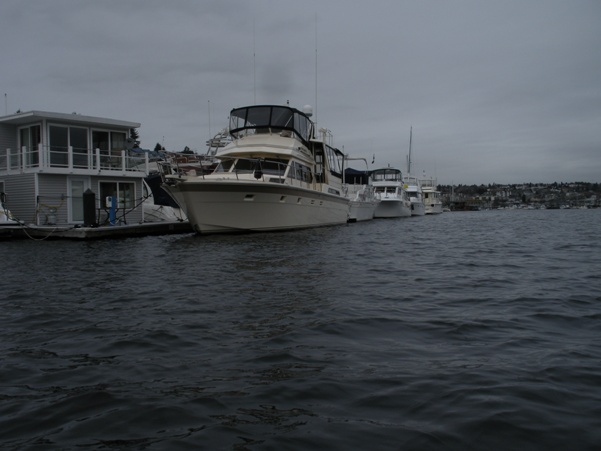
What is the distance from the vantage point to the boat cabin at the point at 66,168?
2164cm

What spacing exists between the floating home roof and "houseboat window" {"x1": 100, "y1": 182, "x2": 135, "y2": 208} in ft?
8.80

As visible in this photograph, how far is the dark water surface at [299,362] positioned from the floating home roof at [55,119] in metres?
14.2

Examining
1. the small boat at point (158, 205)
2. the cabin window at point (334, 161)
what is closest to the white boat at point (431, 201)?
the cabin window at point (334, 161)

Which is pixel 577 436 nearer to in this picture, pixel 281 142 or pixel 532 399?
pixel 532 399

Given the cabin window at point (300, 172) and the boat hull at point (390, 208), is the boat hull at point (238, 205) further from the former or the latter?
the boat hull at point (390, 208)

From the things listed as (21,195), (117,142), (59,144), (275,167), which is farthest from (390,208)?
(21,195)

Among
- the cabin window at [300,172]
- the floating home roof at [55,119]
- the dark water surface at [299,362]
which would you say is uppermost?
the floating home roof at [55,119]

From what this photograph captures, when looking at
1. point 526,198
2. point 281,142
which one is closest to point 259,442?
point 281,142

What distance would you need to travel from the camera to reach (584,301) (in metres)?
7.52

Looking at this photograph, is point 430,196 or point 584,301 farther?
point 430,196

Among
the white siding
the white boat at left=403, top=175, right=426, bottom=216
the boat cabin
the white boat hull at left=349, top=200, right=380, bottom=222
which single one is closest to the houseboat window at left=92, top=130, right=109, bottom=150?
the boat cabin

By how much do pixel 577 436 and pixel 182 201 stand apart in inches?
671

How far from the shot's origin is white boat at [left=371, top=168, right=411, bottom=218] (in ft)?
147

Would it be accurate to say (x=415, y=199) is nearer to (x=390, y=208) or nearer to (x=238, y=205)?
(x=390, y=208)
